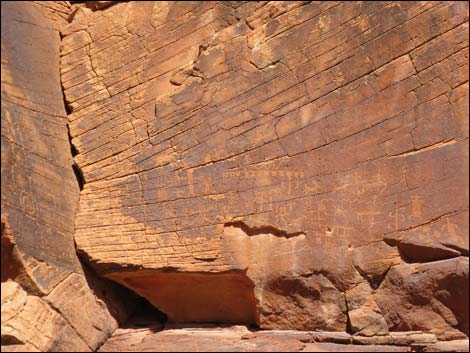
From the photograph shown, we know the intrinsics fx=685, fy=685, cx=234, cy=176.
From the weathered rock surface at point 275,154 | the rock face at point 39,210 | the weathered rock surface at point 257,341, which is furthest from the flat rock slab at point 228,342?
the rock face at point 39,210

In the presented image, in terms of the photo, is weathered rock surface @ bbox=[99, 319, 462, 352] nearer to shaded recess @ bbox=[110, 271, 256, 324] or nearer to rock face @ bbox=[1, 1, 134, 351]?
shaded recess @ bbox=[110, 271, 256, 324]

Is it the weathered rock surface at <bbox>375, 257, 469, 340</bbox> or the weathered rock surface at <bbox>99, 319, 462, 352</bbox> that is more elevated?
the weathered rock surface at <bbox>375, 257, 469, 340</bbox>

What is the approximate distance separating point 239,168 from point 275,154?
248 mm

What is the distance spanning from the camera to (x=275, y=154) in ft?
13.9

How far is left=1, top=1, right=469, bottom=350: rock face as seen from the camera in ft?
12.7

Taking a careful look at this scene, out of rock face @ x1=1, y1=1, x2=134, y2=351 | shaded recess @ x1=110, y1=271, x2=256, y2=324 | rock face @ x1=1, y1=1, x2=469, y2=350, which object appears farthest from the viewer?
shaded recess @ x1=110, y1=271, x2=256, y2=324

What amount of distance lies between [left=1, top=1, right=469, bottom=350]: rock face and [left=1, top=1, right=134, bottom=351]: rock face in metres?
0.01

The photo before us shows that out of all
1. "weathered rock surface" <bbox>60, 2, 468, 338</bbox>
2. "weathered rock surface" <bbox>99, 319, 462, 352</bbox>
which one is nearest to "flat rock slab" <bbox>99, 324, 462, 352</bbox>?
"weathered rock surface" <bbox>99, 319, 462, 352</bbox>

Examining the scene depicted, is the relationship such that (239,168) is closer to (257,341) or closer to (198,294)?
(198,294)

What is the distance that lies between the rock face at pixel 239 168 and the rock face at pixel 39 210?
13 mm

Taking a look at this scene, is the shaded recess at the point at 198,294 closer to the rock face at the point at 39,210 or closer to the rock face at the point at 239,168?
the rock face at the point at 239,168

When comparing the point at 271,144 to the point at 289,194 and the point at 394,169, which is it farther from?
the point at 394,169

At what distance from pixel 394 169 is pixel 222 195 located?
3.54 feet

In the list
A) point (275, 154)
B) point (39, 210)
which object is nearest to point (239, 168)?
point (275, 154)
